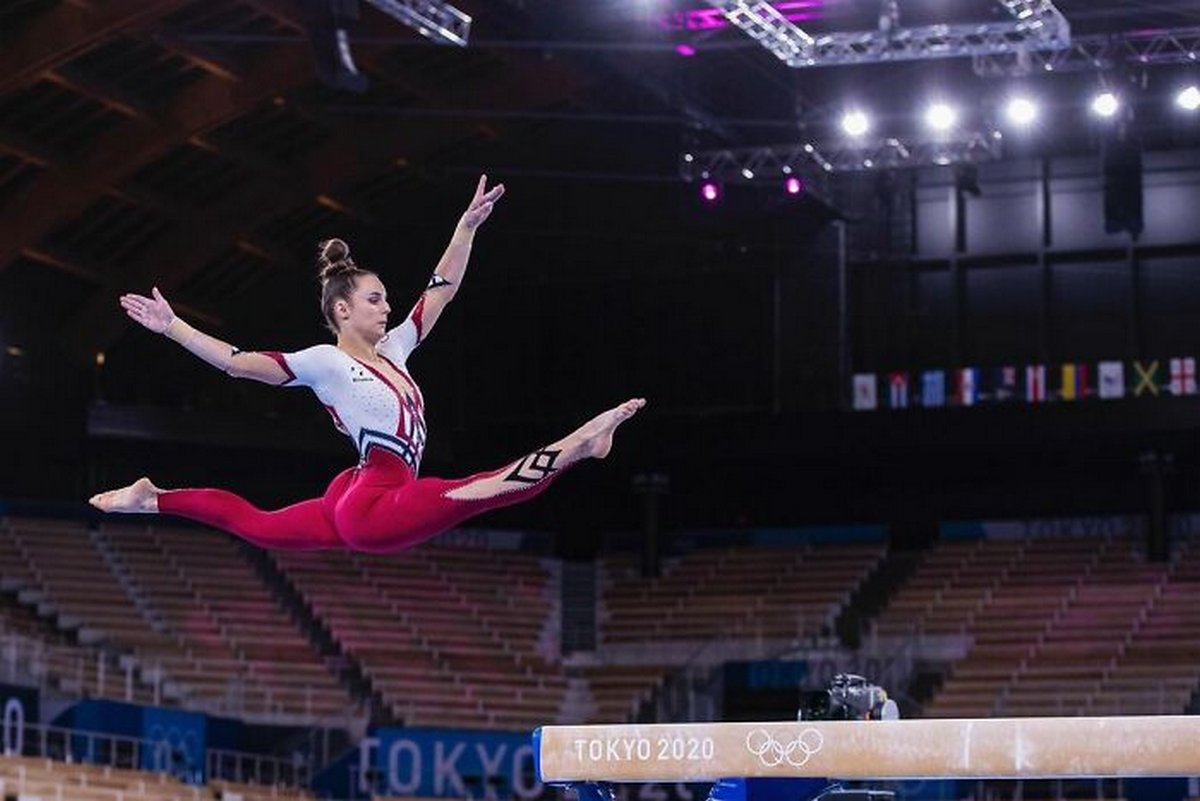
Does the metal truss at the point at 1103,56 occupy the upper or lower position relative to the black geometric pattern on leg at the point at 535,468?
upper

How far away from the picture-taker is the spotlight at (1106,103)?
24.5 meters

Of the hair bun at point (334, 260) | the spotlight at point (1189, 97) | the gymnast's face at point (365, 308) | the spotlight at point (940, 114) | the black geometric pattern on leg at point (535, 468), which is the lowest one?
the black geometric pattern on leg at point (535, 468)

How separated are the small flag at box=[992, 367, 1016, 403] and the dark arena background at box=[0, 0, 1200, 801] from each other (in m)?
0.20

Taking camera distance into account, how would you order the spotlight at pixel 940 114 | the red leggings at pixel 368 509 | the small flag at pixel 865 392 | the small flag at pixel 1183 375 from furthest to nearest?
1. the small flag at pixel 865 392
2. the small flag at pixel 1183 375
3. the spotlight at pixel 940 114
4. the red leggings at pixel 368 509

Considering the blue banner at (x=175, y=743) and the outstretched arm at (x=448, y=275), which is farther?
the blue banner at (x=175, y=743)

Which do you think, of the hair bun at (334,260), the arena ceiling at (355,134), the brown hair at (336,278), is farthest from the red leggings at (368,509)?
the arena ceiling at (355,134)

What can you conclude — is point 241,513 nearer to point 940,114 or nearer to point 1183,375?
point 940,114

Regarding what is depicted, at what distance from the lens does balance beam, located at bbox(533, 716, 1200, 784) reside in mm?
7492

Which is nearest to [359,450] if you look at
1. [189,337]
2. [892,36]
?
[189,337]

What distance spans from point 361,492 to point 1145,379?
2276 cm

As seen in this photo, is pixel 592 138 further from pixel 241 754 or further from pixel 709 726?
pixel 709 726

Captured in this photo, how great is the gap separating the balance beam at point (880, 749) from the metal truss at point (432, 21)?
13.3m

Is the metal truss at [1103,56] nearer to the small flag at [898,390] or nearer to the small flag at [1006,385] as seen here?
the small flag at [1006,385]

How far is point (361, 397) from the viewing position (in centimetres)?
855
